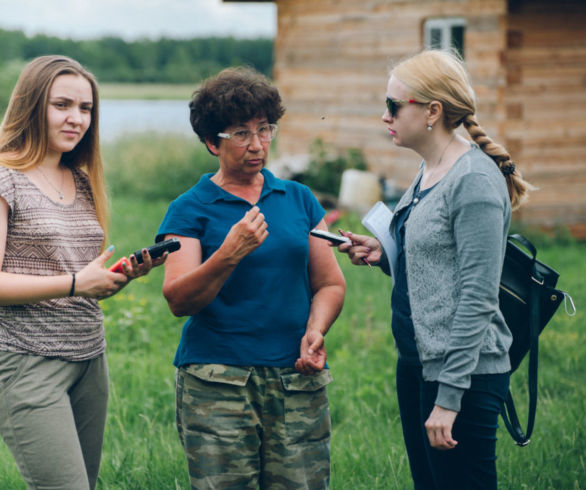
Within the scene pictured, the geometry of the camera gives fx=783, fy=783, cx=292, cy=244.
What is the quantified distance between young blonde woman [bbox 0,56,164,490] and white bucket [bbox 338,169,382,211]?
9478 mm

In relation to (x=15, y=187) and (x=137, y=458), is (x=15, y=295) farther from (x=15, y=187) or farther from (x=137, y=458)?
(x=137, y=458)

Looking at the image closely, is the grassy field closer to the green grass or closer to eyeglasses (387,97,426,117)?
eyeglasses (387,97,426,117)

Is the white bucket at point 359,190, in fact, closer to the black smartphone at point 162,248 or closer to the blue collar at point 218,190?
the blue collar at point 218,190

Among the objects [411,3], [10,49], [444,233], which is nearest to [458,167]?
[444,233]

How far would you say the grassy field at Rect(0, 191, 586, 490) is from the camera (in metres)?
4.04

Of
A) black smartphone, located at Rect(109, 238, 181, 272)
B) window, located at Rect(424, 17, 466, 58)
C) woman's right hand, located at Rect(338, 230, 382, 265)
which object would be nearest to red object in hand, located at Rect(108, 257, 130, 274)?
black smartphone, located at Rect(109, 238, 181, 272)

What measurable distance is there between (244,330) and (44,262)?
2.48 ft

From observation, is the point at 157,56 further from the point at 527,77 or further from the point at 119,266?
the point at 119,266

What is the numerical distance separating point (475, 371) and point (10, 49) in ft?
192

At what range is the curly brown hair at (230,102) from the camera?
9.16 feet

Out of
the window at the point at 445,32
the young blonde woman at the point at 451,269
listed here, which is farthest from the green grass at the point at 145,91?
the young blonde woman at the point at 451,269

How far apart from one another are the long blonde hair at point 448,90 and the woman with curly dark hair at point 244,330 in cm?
51

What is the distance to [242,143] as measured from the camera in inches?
111

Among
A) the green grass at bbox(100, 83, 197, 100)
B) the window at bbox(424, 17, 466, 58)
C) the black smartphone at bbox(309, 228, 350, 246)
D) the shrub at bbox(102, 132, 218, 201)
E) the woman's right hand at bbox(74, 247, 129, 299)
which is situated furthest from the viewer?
the green grass at bbox(100, 83, 197, 100)
